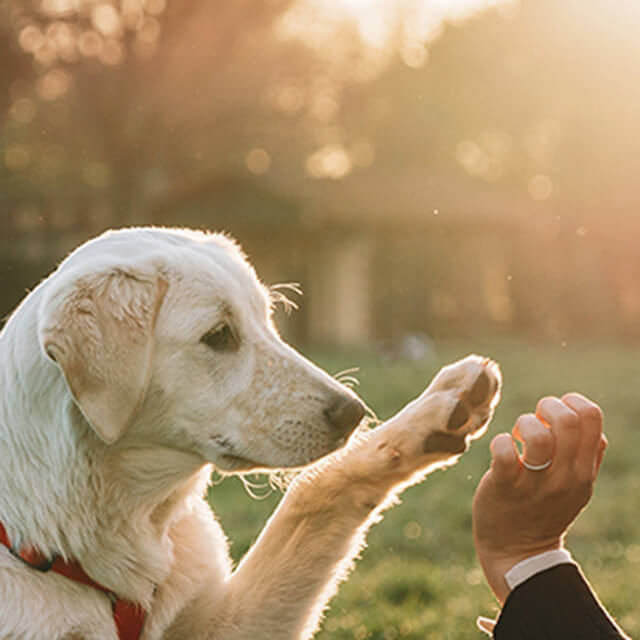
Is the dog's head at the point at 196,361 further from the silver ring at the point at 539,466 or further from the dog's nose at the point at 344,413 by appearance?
the silver ring at the point at 539,466

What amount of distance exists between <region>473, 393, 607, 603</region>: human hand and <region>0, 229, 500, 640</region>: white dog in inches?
23.9

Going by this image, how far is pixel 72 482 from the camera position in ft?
8.93

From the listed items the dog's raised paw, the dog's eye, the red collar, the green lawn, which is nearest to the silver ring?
the dog's raised paw

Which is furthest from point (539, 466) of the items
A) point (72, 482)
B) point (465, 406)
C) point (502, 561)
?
point (72, 482)

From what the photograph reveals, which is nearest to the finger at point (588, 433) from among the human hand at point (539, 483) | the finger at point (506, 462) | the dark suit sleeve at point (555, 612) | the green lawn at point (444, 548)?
the human hand at point (539, 483)

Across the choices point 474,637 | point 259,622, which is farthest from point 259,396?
point 474,637

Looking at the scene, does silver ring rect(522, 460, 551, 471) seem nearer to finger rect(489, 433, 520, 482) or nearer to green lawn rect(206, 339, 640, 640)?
finger rect(489, 433, 520, 482)

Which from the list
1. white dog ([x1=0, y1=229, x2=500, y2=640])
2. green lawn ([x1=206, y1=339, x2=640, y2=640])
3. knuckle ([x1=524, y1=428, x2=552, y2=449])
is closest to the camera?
knuckle ([x1=524, y1=428, x2=552, y2=449])

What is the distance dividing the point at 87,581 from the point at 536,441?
1367mm

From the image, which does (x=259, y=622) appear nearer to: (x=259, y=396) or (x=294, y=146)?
(x=259, y=396)

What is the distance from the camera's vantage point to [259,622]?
2951mm

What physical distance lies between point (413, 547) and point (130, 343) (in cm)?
356

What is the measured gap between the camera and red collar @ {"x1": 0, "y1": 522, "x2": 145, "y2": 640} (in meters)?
2.68

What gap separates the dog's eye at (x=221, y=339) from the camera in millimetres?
2877
